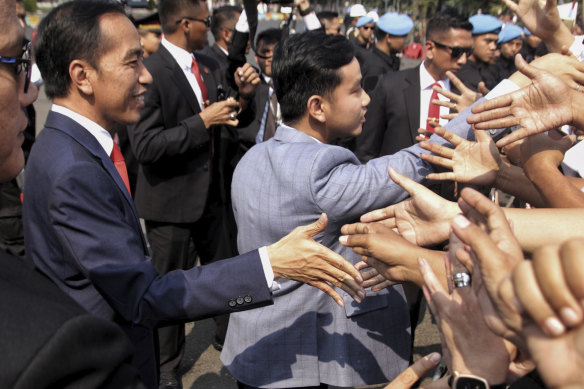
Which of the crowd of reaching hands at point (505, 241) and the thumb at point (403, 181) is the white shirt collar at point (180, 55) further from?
the thumb at point (403, 181)

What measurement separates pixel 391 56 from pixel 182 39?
347 cm

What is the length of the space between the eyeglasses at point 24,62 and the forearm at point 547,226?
1497 mm

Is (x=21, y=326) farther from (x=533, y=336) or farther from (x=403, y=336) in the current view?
(x=403, y=336)

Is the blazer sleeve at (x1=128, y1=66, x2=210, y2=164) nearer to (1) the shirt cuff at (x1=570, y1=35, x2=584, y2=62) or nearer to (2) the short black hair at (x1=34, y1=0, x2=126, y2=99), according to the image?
(2) the short black hair at (x1=34, y1=0, x2=126, y2=99)

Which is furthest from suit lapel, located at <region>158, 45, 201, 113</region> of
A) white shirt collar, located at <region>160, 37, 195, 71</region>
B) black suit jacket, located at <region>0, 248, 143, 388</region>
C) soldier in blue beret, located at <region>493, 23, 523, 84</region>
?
soldier in blue beret, located at <region>493, 23, 523, 84</region>

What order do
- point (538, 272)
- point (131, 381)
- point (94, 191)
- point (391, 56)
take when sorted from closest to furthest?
point (538, 272)
point (131, 381)
point (94, 191)
point (391, 56)

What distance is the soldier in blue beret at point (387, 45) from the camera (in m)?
6.30

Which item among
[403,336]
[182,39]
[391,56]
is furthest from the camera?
[391,56]

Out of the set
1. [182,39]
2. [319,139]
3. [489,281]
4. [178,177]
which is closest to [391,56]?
[182,39]

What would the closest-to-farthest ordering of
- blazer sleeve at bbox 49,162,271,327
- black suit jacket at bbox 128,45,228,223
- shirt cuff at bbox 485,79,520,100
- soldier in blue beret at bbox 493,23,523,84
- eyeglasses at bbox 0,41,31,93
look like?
eyeglasses at bbox 0,41,31,93
blazer sleeve at bbox 49,162,271,327
shirt cuff at bbox 485,79,520,100
black suit jacket at bbox 128,45,228,223
soldier in blue beret at bbox 493,23,523,84

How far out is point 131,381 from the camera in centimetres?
96

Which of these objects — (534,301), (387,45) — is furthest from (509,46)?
(534,301)

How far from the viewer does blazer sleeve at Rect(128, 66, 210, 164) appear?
3486mm

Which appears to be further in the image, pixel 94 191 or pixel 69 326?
pixel 94 191
